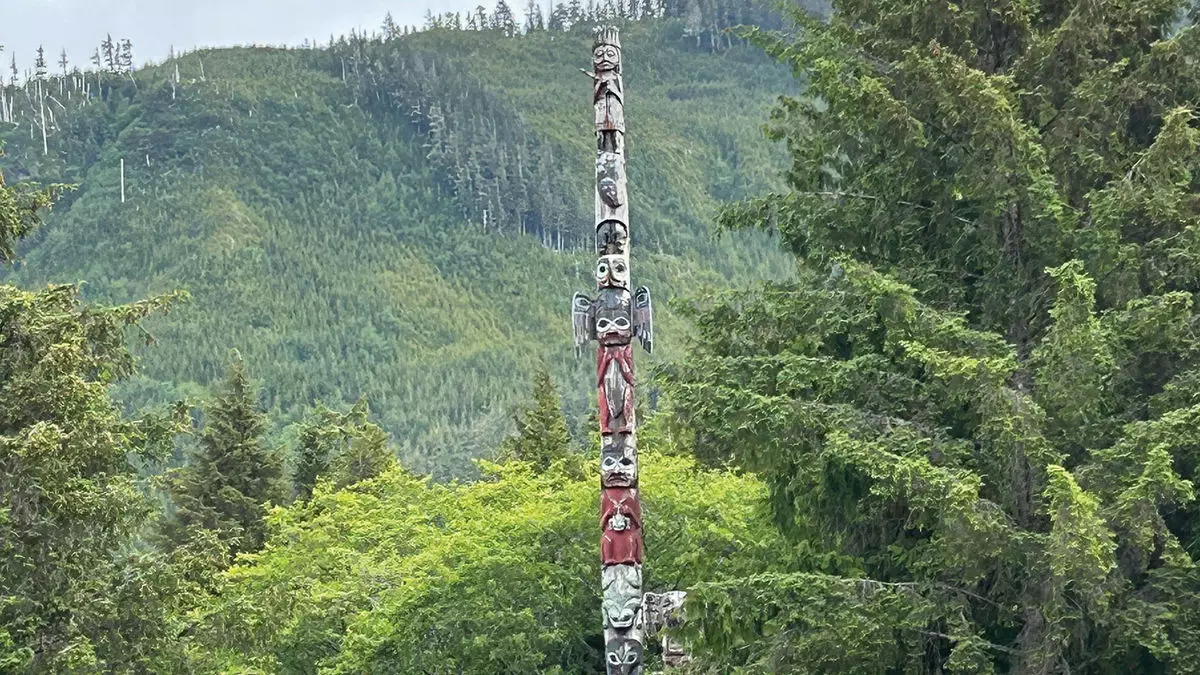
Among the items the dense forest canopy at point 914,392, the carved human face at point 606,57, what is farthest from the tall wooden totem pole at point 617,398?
the dense forest canopy at point 914,392

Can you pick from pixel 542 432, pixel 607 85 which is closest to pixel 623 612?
pixel 607 85

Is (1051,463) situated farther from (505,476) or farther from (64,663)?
(505,476)

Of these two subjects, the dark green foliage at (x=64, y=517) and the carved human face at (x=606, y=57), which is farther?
the dark green foliage at (x=64, y=517)

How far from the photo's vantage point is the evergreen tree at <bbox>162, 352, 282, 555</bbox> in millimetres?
44844

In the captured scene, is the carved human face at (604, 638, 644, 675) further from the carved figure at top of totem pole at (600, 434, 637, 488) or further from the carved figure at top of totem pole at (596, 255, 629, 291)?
the carved figure at top of totem pole at (596, 255, 629, 291)

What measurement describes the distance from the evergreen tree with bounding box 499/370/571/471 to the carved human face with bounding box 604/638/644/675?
30.9 m

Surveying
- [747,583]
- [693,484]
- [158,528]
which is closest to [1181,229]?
[747,583]

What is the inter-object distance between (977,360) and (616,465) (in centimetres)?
373

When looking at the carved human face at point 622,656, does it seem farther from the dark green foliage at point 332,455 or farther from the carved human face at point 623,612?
the dark green foliage at point 332,455

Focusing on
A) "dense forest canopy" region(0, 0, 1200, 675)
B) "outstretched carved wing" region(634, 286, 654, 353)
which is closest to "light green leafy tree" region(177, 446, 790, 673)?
"dense forest canopy" region(0, 0, 1200, 675)

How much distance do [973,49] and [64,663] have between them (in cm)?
1132

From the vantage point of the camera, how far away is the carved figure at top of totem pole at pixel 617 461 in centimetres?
1493

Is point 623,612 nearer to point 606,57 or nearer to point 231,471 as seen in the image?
point 606,57

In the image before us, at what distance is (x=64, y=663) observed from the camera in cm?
1595
